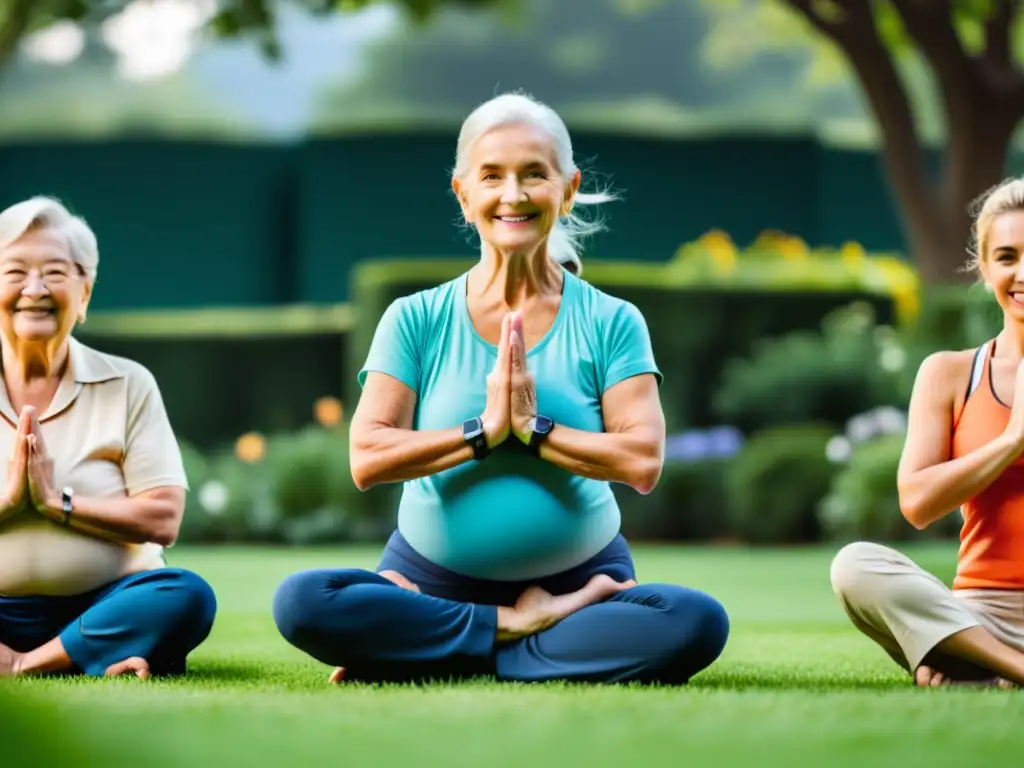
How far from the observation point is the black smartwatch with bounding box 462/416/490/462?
3727 mm

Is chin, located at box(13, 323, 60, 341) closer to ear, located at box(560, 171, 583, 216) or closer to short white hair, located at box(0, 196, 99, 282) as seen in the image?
short white hair, located at box(0, 196, 99, 282)

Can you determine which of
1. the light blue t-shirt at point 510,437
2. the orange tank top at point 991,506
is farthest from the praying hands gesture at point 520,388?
the orange tank top at point 991,506

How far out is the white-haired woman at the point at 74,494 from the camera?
4.02 m

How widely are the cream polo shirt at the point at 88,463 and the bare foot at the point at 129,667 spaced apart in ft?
0.76

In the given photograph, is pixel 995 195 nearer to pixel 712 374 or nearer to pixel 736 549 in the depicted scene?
pixel 736 549

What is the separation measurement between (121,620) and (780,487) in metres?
6.87

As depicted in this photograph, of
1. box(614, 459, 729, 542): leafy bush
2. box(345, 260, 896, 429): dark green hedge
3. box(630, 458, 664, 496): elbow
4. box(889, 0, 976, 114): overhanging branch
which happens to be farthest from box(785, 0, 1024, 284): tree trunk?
box(630, 458, 664, 496): elbow

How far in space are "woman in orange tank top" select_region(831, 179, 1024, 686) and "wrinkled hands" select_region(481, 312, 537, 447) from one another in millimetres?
853

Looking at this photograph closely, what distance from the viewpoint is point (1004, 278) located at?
3.86m

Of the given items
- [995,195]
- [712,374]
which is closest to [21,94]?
[712,374]

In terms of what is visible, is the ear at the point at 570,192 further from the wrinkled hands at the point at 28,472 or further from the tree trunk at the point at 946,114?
the tree trunk at the point at 946,114

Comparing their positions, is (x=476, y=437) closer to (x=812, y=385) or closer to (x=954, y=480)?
A: (x=954, y=480)

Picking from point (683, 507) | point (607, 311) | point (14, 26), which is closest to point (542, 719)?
point (607, 311)

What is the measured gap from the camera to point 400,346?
3.96 m
